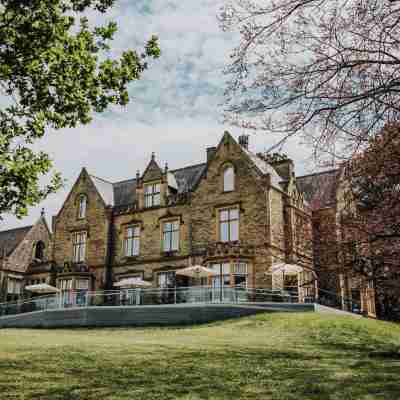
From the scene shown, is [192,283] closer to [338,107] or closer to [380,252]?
[380,252]

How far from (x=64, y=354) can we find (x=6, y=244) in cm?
3522

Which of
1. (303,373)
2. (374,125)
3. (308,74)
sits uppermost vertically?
(308,74)

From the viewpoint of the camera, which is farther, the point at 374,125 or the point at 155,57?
the point at 155,57

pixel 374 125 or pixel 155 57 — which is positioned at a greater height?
pixel 155 57

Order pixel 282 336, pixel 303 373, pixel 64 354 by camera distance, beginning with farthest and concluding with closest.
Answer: pixel 282 336, pixel 64 354, pixel 303 373

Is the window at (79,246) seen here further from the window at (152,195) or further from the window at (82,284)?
the window at (152,195)

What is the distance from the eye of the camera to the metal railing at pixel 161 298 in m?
29.3

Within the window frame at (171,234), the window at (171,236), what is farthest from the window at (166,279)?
the window at (171,236)

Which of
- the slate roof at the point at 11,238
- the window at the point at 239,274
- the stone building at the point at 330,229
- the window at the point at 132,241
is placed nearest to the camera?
the stone building at the point at 330,229

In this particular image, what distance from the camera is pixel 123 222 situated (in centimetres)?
3916

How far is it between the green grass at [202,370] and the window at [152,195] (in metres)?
20.0

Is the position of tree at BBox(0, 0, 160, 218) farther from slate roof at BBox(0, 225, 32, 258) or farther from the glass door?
slate roof at BBox(0, 225, 32, 258)

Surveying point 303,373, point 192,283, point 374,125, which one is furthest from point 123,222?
point 374,125

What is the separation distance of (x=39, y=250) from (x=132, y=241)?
1389 centimetres
